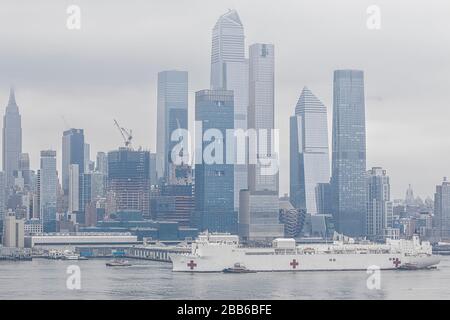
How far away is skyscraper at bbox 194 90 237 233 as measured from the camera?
3543 inches

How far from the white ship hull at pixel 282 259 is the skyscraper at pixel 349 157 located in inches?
1957

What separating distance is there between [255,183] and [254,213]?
13.7 m

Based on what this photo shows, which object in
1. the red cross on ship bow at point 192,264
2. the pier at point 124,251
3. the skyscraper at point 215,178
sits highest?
the skyscraper at point 215,178

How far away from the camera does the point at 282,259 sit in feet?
126

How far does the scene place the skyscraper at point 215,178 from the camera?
90.0 metres

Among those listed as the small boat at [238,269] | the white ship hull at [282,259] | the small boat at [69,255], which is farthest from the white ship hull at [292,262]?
the small boat at [69,255]

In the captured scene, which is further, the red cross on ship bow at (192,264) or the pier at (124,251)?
the pier at (124,251)

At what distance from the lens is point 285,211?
9138 cm

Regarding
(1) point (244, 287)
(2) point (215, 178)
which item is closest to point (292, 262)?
(1) point (244, 287)

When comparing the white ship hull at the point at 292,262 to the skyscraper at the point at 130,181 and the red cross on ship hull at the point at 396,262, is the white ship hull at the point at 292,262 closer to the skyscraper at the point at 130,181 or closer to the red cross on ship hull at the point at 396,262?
the red cross on ship hull at the point at 396,262

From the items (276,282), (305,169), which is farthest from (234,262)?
(305,169)

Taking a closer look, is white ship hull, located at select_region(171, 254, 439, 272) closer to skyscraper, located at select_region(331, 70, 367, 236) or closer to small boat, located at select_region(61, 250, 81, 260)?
small boat, located at select_region(61, 250, 81, 260)

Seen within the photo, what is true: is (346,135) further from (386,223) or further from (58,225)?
(58,225)

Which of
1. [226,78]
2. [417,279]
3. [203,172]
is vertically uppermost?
[226,78]
